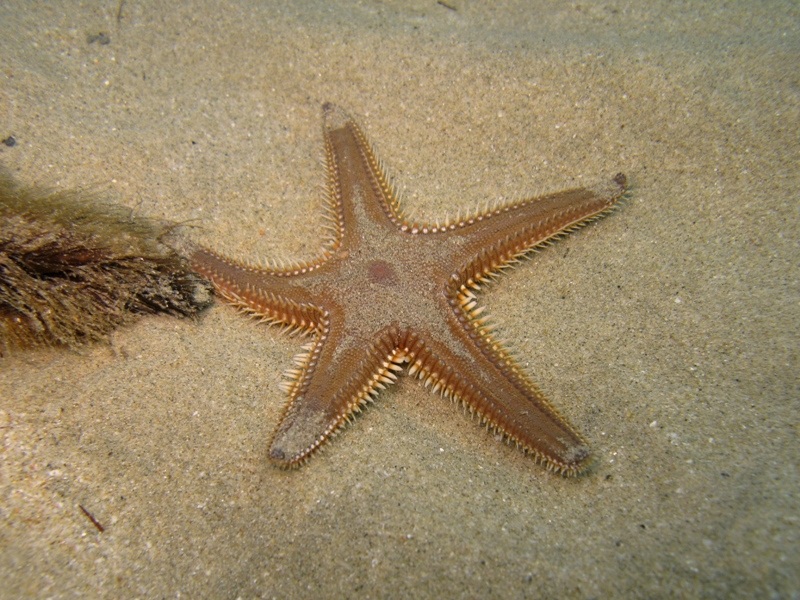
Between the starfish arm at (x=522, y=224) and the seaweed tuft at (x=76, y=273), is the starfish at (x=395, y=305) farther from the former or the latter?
the seaweed tuft at (x=76, y=273)

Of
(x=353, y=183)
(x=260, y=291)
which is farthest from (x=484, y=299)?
(x=260, y=291)

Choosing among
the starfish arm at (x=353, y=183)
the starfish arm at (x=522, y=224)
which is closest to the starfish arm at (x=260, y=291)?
the starfish arm at (x=353, y=183)

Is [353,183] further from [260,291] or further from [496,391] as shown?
[496,391]

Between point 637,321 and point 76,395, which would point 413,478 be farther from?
point 76,395

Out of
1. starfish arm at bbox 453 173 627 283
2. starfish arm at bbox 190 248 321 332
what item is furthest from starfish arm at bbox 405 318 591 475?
starfish arm at bbox 190 248 321 332

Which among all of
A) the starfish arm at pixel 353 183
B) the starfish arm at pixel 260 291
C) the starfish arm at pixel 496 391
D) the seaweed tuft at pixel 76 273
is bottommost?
the seaweed tuft at pixel 76 273

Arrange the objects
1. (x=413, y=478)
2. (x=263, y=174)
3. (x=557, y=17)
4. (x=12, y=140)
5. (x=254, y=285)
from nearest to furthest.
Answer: (x=413, y=478)
(x=254, y=285)
(x=12, y=140)
(x=263, y=174)
(x=557, y=17)

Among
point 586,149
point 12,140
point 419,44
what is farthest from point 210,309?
point 586,149
